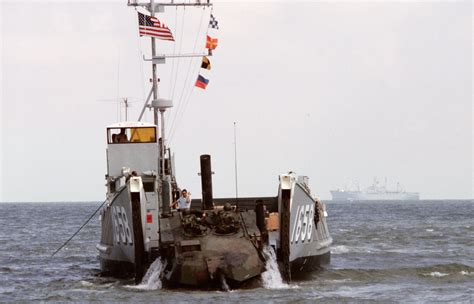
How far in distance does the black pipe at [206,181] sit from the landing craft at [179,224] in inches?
1.1

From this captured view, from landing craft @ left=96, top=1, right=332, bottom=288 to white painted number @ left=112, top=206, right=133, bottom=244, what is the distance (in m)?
0.03

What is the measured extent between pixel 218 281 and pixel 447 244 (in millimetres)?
26545

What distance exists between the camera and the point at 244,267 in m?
25.7

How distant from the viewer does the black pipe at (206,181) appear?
1140 inches

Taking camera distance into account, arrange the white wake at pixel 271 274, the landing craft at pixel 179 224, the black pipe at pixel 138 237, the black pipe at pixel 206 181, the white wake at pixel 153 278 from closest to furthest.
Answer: the landing craft at pixel 179 224 → the white wake at pixel 271 274 → the white wake at pixel 153 278 → the black pipe at pixel 138 237 → the black pipe at pixel 206 181

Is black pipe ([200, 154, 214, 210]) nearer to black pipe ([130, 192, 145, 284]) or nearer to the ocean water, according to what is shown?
black pipe ([130, 192, 145, 284])

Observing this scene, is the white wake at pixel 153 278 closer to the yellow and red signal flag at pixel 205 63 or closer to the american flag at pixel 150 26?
the american flag at pixel 150 26

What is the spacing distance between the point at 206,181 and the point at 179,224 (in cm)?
206

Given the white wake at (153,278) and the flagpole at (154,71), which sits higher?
the flagpole at (154,71)

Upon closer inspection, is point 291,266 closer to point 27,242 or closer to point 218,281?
point 218,281

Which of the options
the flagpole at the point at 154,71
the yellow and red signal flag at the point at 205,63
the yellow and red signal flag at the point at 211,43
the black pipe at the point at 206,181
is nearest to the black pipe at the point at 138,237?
the black pipe at the point at 206,181

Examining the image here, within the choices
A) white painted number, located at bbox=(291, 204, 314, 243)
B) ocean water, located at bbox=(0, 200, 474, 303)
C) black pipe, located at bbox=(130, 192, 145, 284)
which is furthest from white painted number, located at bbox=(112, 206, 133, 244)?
white painted number, located at bbox=(291, 204, 314, 243)

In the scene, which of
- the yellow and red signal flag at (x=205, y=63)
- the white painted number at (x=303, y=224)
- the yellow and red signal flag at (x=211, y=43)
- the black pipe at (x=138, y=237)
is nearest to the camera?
the black pipe at (x=138, y=237)

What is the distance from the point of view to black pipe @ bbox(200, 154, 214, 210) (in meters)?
29.0
